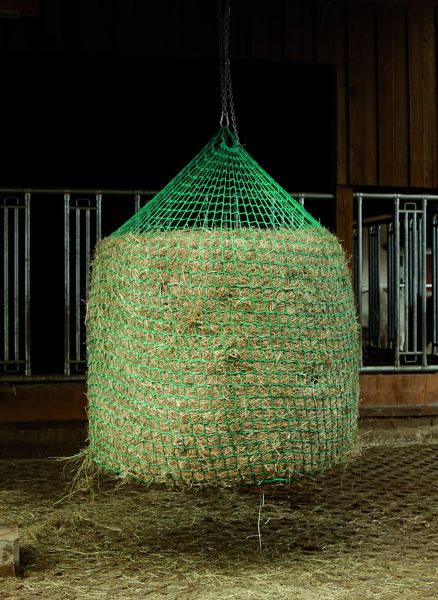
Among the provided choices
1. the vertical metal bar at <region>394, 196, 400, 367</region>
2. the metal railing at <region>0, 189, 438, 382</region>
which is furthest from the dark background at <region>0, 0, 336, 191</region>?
the vertical metal bar at <region>394, 196, 400, 367</region>

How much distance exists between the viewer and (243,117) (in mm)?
9797

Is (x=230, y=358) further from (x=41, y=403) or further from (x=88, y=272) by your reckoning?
(x=41, y=403)

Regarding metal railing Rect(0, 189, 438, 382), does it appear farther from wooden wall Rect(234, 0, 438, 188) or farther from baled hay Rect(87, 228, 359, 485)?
baled hay Rect(87, 228, 359, 485)

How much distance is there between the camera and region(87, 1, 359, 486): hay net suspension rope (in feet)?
9.62

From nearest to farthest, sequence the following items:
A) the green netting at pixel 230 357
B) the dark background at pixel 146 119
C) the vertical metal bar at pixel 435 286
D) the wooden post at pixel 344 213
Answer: the green netting at pixel 230 357, the wooden post at pixel 344 213, the vertical metal bar at pixel 435 286, the dark background at pixel 146 119

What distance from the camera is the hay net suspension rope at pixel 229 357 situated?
2934mm

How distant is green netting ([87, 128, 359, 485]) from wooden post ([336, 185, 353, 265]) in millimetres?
3784

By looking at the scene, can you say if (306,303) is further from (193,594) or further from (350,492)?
(350,492)

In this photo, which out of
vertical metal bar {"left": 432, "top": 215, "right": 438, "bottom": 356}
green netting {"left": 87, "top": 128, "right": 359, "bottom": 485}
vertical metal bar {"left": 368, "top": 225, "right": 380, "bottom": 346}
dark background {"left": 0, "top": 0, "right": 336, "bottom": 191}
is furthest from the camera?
vertical metal bar {"left": 368, "top": 225, "right": 380, "bottom": 346}

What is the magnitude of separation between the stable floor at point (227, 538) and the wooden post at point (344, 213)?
2.00 meters

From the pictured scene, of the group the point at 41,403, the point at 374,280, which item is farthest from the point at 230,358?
the point at 374,280

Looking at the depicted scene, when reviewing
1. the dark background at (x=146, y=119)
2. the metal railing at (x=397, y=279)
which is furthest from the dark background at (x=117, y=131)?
the metal railing at (x=397, y=279)

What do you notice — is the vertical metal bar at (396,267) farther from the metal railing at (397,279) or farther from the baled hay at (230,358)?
the baled hay at (230,358)

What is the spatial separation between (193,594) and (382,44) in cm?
524
